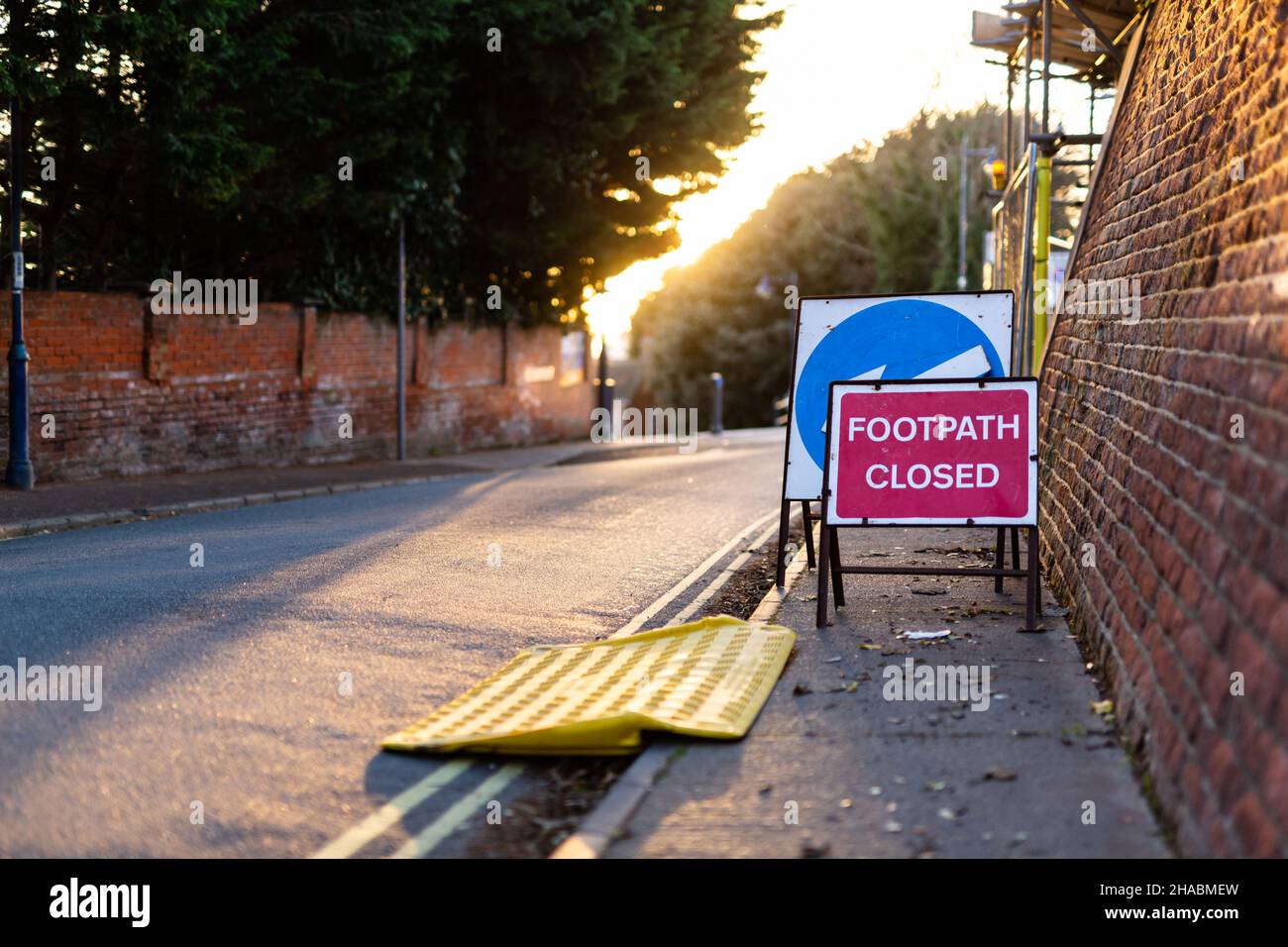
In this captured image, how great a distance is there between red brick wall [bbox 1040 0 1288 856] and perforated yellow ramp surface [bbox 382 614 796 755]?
5.26ft

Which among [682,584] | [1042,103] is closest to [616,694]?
[682,584]

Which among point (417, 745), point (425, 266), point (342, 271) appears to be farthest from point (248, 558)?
point (425, 266)

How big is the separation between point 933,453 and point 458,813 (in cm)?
395

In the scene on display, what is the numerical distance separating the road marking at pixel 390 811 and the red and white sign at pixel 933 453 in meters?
3.21

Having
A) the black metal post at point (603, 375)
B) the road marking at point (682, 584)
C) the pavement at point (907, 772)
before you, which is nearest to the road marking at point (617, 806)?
the pavement at point (907, 772)

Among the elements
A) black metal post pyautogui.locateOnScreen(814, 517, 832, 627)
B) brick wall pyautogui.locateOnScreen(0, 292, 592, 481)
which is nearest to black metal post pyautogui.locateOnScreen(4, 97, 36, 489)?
brick wall pyautogui.locateOnScreen(0, 292, 592, 481)

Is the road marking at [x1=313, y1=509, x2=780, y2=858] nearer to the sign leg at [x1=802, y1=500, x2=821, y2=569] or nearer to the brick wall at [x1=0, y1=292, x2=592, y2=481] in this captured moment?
the sign leg at [x1=802, y1=500, x2=821, y2=569]

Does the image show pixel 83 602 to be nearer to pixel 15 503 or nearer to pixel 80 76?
pixel 15 503

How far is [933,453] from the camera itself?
321 inches

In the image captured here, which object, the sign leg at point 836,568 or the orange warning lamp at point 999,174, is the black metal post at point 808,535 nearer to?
the sign leg at point 836,568

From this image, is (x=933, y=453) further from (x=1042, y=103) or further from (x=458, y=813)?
(x=1042, y=103)

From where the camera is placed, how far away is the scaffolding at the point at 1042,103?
39.2 feet

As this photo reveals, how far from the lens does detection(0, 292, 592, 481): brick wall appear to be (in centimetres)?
1738

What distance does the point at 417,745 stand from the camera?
5879mm
